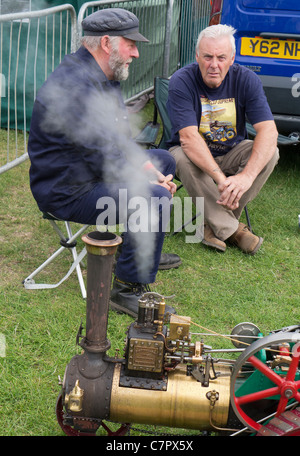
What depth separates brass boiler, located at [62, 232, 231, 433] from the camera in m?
2.21

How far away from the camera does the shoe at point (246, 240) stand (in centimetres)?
444

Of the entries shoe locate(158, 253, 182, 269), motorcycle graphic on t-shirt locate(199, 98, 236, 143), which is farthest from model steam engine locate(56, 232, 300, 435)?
motorcycle graphic on t-shirt locate(199, 98, 236, 143)

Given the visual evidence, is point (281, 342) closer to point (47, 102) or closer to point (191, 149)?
point (47, 102)

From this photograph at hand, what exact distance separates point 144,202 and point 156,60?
4830mm

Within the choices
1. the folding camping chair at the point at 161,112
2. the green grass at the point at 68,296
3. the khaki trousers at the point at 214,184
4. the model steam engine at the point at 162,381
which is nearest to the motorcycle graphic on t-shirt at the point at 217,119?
the khaki trousers at the point at 214,184

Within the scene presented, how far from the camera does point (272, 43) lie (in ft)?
17.7

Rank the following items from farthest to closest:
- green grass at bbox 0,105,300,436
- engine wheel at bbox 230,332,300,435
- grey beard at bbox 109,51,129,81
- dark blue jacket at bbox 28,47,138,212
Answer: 1. grey beard at bbox 109,51,129,81
2. dark blue jacket at bbox 28,47,138,212
3. green grass at bbox 0,105,300,436
4. engine wheel at bbox 230,332,300,435

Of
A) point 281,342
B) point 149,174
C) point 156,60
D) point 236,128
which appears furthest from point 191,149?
point 156,60

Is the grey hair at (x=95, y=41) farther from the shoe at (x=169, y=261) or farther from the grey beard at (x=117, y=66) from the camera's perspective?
the shoe at (x=169, y=261)

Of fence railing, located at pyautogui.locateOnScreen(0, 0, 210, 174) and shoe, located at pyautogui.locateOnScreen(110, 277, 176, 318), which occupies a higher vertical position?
fence railing, located at pyautogui.locateOnScreen(0, 0, 210, 174)

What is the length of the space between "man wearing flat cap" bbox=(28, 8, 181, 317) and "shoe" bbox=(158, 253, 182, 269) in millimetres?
596

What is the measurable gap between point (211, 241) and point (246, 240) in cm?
27

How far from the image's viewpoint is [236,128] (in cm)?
457

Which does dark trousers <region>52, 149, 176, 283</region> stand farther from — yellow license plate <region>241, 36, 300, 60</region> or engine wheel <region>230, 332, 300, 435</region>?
yellow license plate <region>241, 36, 300, 60</region>
